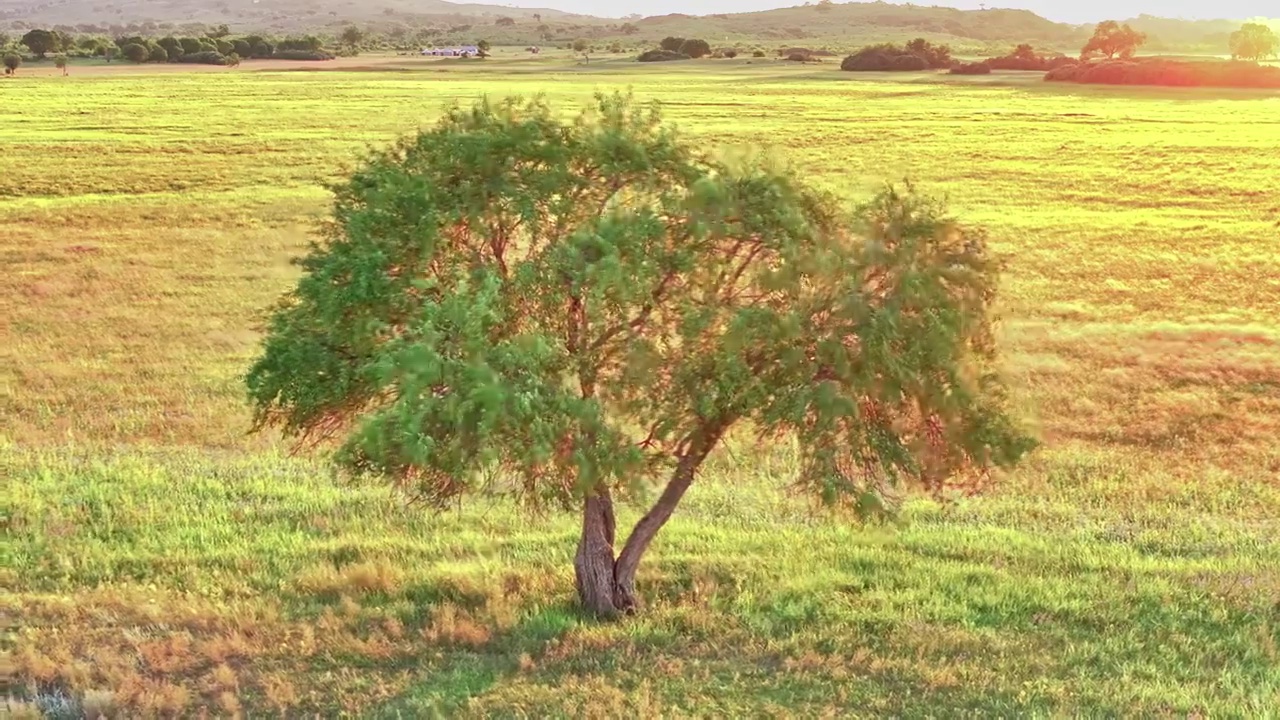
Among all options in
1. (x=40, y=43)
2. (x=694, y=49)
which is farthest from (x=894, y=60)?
(x=40, y=43)

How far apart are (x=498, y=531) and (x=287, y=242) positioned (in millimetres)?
30782

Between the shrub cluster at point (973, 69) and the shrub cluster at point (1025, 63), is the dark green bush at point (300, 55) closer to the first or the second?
the shrub cluster at point (973, 69)

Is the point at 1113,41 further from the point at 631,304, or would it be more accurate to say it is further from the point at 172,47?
the point at 631,304

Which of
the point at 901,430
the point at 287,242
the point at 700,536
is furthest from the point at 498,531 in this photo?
the point at 287,242

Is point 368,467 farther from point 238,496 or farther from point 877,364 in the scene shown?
point 238,496

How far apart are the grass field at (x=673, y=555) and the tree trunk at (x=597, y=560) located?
18.7 inches

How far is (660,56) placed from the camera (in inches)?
7106

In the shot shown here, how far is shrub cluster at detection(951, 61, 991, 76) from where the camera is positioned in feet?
486

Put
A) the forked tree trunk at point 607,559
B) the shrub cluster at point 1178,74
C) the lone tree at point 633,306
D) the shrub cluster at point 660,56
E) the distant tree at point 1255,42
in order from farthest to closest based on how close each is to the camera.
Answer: the shrub cluster at point 660,56
the distant tree at point 1255,42
the shrub cluster at point 1178,74
the forked tree trunk at point 607,559
the lone tree at point 633,306

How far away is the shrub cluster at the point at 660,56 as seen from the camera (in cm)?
17838

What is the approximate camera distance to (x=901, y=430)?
13.2 meters

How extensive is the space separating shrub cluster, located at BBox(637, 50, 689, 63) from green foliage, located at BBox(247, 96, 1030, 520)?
558ft

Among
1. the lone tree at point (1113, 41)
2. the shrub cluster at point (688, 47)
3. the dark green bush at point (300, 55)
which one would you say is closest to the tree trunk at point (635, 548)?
the lone tree at point (1113, 41)

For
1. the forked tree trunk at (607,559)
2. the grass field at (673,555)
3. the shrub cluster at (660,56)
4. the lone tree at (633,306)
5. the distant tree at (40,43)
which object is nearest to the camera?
the grass field at (673,555)
